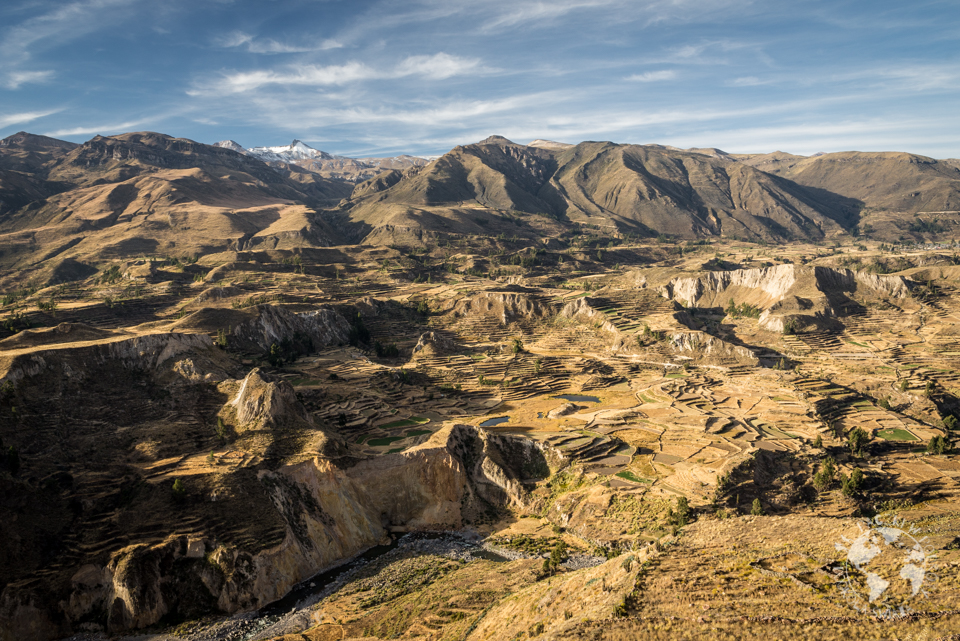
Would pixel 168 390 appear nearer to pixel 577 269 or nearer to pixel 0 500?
pixel 0 500

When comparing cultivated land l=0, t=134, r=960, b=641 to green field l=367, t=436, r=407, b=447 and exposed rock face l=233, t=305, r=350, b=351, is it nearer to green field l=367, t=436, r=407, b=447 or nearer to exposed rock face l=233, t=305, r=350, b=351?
exposed rock face l=233, t=305, r=350, b=351

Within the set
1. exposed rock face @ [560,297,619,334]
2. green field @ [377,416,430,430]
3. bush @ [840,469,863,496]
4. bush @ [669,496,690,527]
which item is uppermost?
exposed rock face @ [560,297,619,334]

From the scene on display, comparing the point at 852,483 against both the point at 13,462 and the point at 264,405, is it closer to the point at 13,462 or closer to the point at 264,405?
the point at 264,405

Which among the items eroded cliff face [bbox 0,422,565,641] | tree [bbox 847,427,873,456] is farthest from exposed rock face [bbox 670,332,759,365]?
eroded cliff face [bbox 0,422,565,641]

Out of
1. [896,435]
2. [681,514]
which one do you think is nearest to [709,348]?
[896,435]

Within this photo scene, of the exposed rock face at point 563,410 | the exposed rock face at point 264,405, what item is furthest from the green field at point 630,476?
the exposed rock face at point 264,405

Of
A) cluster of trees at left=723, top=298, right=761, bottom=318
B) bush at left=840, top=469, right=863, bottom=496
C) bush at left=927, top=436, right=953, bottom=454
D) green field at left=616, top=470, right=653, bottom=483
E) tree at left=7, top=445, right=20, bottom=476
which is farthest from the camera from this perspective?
cluster of trees at left=723, top=298, right=761, bottom=318
